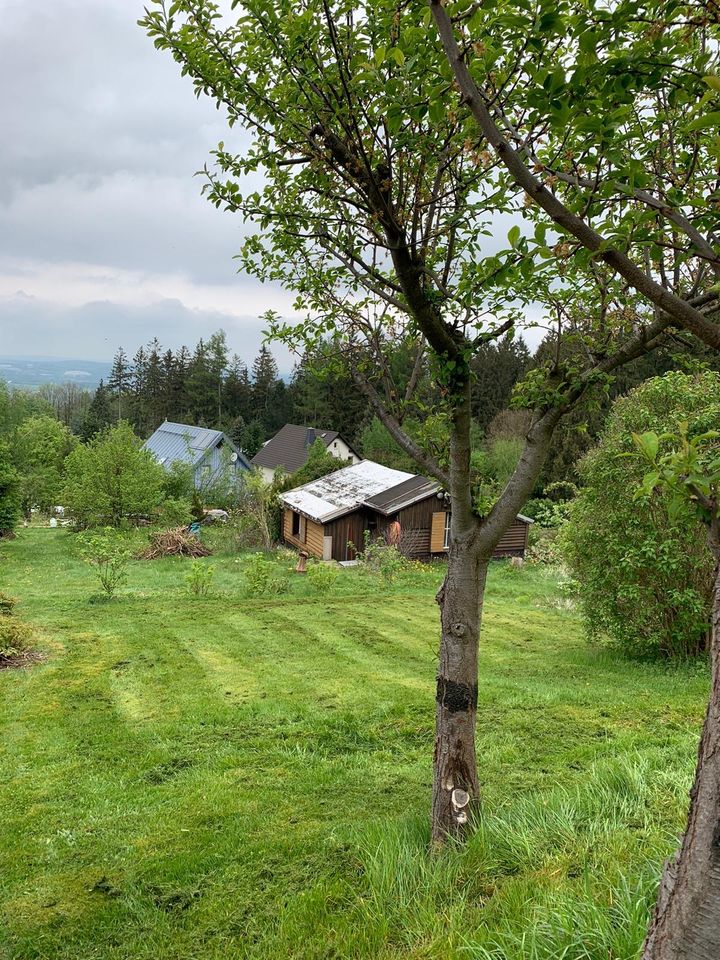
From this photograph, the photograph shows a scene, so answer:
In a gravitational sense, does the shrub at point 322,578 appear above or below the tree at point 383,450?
below

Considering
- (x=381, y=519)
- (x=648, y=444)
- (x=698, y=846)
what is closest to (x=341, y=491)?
(x=381, y=519)

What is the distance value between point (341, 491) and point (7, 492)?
1200cm

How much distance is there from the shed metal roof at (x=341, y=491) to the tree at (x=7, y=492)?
9673 millimetres

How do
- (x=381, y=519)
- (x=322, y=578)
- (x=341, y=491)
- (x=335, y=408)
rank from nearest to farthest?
1. (x=322, y=578)
2. (x=381, y=519)
3. (x=341, y=491)
4. (x=335, y=408)

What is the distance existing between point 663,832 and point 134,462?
25.0 meters

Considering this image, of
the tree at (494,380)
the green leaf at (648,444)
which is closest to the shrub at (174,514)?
the tree at (494,380)

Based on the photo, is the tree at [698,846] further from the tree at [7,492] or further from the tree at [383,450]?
the tree at [383,450]

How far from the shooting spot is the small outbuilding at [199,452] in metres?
31.9

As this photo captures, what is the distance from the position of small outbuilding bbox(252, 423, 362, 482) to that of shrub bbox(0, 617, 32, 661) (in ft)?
95.1

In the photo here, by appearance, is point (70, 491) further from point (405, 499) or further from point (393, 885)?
point (393, 885)

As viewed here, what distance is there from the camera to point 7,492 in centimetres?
2197

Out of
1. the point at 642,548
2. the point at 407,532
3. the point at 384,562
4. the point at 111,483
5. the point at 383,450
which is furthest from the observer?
the point at 383,450

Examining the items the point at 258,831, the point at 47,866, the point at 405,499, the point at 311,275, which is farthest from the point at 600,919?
the point at 405,499

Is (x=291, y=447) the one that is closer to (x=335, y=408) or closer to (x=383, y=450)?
(x=335, y=408)
